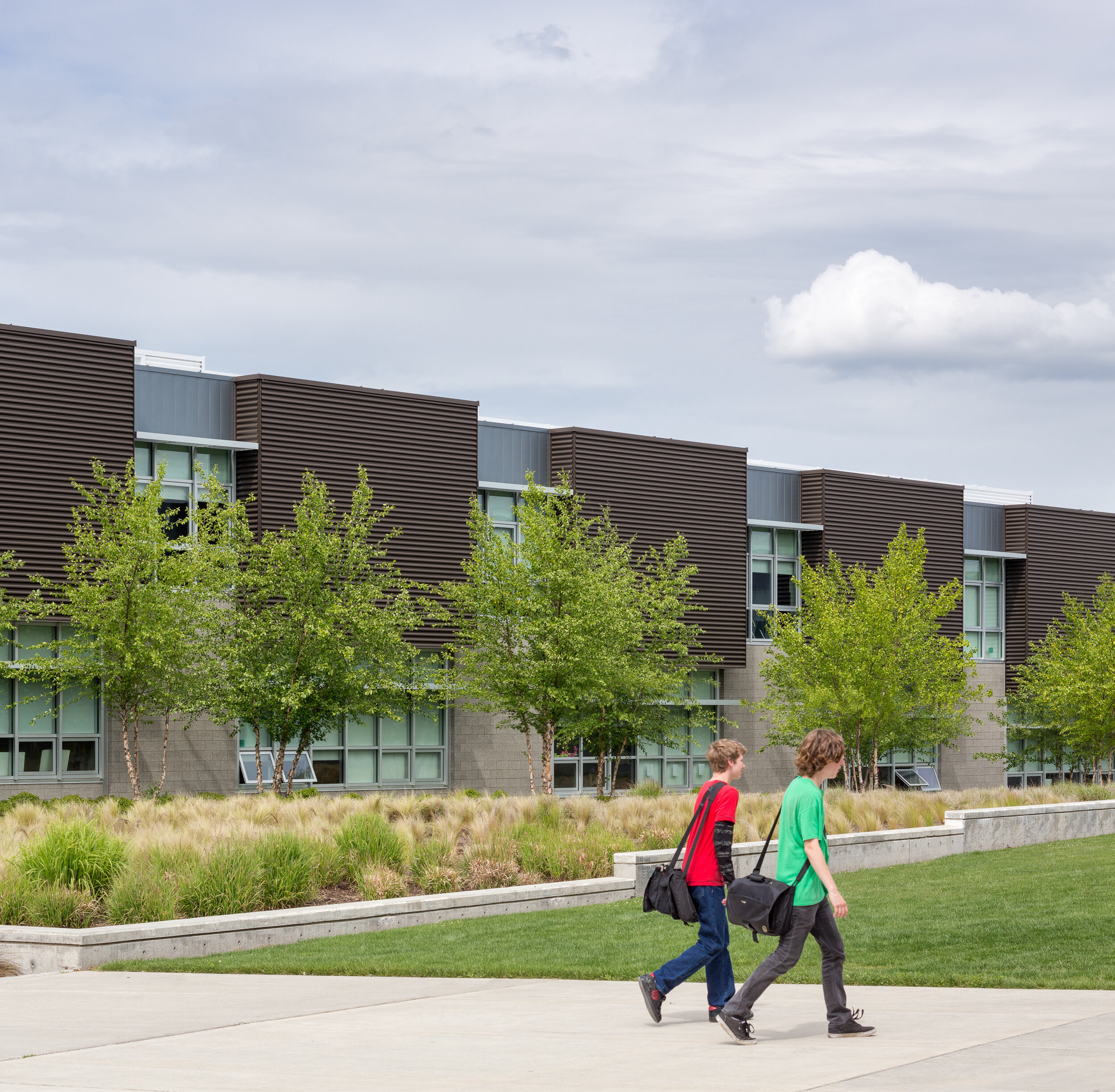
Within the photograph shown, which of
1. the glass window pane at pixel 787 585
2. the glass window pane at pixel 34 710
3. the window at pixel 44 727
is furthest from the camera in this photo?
the glass window pane at pixel 787 585

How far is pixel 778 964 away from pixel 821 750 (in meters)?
1.15

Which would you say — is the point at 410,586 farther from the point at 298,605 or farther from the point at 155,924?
the point at 155,924

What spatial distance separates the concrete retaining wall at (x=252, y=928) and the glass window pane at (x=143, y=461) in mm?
19328

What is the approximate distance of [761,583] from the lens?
46.1 metres

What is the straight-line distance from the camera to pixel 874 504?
159 feet

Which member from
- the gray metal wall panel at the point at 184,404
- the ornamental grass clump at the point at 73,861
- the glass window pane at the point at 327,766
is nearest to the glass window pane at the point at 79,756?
the glass window pane at the point at 327,766

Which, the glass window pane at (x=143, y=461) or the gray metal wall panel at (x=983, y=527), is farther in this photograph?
the gray metal wall panel at (x=983, y=527)

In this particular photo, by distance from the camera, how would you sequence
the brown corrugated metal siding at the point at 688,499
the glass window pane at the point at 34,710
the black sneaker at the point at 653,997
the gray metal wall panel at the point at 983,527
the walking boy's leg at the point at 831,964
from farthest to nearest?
the gray metal wall panel at the point at 983,527
the brown corrugated metal siding at the point at 688,499
the glass window pane at the point at 34,710
the black sneaker at the point at 653,997
the walking boy's leg at the point at 831,964

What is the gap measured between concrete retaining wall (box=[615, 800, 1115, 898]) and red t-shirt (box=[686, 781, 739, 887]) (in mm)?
8189

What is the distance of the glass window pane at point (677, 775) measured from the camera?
1679 inches

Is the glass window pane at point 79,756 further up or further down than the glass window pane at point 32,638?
further down

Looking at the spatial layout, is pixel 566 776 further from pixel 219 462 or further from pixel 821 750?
pixel 821 750

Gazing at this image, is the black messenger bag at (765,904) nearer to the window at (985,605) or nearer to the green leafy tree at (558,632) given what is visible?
the green leafy tree at (558,632)

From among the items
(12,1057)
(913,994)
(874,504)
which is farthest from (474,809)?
(874,504)
